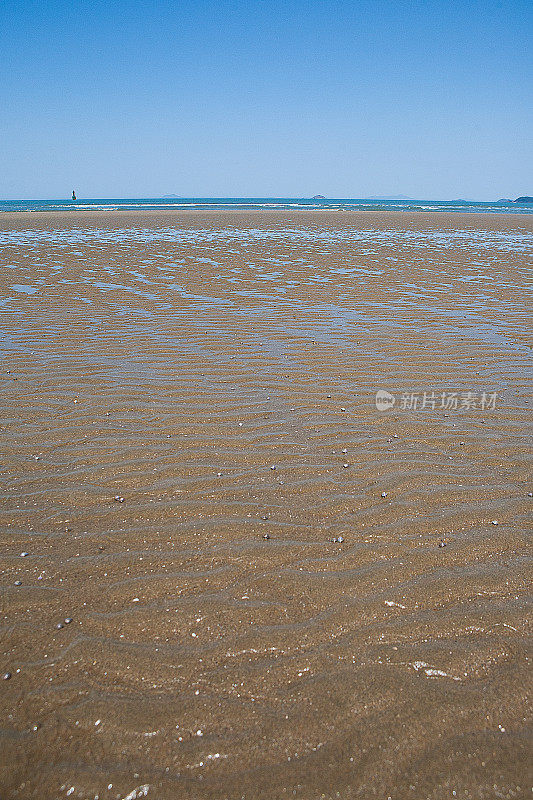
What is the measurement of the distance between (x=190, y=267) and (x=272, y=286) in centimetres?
397

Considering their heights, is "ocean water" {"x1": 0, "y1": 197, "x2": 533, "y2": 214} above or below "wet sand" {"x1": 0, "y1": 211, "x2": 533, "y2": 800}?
above

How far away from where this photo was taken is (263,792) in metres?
2.18

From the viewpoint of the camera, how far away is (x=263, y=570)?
137 inches

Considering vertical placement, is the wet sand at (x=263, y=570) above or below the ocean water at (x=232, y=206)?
below

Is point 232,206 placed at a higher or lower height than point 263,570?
higher

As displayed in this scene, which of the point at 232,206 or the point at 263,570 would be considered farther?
the point at 232,206

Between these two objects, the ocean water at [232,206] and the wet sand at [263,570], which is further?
the ocean water at [232,206]

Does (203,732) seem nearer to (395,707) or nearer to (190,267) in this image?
(395,707)

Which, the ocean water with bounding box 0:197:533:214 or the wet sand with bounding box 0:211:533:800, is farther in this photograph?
the ocean water with bounding box 0:197:533:214

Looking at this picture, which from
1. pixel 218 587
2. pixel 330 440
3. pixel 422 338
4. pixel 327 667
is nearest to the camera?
pixel 327 667

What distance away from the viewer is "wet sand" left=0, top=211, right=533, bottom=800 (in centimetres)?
233

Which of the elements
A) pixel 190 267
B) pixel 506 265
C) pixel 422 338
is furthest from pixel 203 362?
pixel 506 265

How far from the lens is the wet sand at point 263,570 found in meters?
2.33

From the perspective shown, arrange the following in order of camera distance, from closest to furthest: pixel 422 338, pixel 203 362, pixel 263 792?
pixel 263 792
pixel 203 362
pixel 422 338
